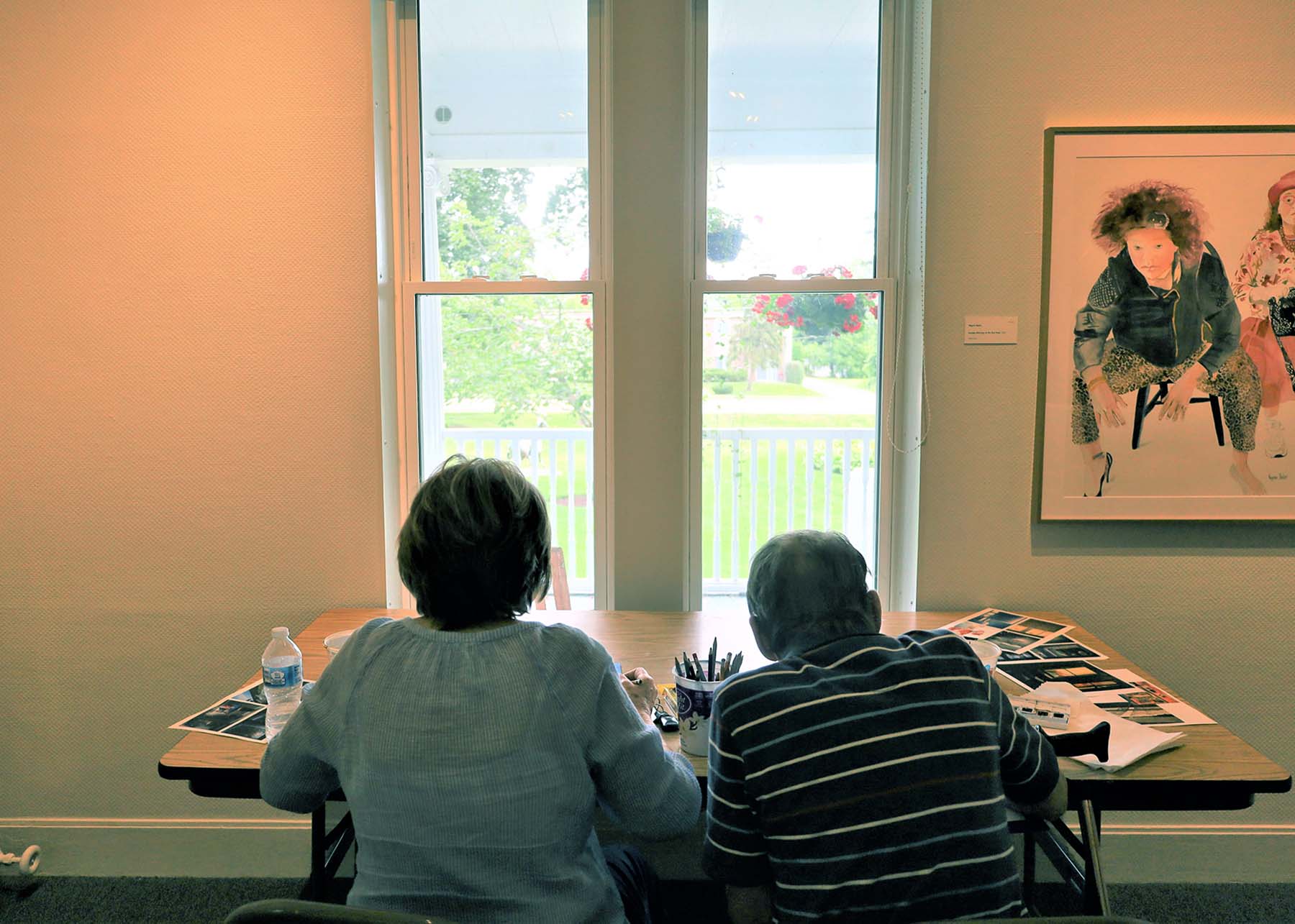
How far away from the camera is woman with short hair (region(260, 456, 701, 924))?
113cm

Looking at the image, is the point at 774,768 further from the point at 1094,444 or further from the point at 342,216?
the point at 342,216

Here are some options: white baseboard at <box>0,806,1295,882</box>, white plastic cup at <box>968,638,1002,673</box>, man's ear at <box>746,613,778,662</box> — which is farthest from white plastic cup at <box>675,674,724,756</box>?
white baseboard at <box>0,806,1295,882</box>

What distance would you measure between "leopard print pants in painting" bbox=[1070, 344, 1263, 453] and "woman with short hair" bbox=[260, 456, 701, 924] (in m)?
1.67

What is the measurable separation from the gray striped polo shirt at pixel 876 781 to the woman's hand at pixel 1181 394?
1.50m

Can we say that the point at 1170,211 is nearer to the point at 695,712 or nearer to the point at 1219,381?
the point at 1219,381

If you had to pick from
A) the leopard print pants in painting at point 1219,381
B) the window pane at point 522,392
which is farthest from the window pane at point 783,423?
the leopard print pants in painting at point 1219,381

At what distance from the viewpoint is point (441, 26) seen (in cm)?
251

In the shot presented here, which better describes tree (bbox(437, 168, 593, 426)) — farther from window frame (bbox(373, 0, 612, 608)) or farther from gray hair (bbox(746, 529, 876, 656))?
gray hair (bbox(746, 529, 876, 656))

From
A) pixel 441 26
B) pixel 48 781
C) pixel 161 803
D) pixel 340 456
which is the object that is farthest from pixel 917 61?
pixel 48 781

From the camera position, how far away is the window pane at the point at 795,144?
2475mm

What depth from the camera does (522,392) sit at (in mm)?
2588

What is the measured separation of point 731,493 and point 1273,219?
5.12ft

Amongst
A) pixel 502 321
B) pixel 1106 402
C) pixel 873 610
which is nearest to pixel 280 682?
pixel 873 610

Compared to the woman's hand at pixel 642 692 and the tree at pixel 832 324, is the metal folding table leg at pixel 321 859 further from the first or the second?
the tree at pixel 832 324
